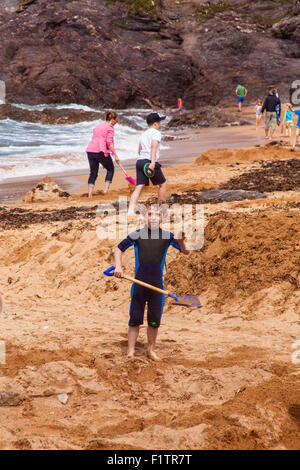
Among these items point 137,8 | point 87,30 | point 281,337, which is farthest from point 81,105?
point 281,337

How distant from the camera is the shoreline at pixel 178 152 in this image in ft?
43.9

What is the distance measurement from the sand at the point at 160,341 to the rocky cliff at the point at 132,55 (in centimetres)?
2964

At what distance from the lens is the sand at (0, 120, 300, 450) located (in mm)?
3486

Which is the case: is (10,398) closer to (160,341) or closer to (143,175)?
(160,341)

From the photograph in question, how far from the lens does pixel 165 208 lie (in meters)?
8.74

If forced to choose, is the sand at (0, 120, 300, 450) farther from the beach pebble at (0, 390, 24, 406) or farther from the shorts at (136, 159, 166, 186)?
the shorts at (136, 159, 166, 186)

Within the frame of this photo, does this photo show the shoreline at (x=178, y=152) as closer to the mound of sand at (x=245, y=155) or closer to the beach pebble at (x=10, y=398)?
the mound of sand at (x=245, y=155)

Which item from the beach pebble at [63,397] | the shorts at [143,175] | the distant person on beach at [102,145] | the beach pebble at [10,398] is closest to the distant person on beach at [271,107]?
the distant person on beach at [102,145]

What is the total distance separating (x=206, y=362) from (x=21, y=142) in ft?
68.6

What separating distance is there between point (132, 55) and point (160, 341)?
38039mm

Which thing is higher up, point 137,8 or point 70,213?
point 137,8

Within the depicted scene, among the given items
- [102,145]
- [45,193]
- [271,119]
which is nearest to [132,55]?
[271,119]

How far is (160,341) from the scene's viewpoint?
17.8ft
